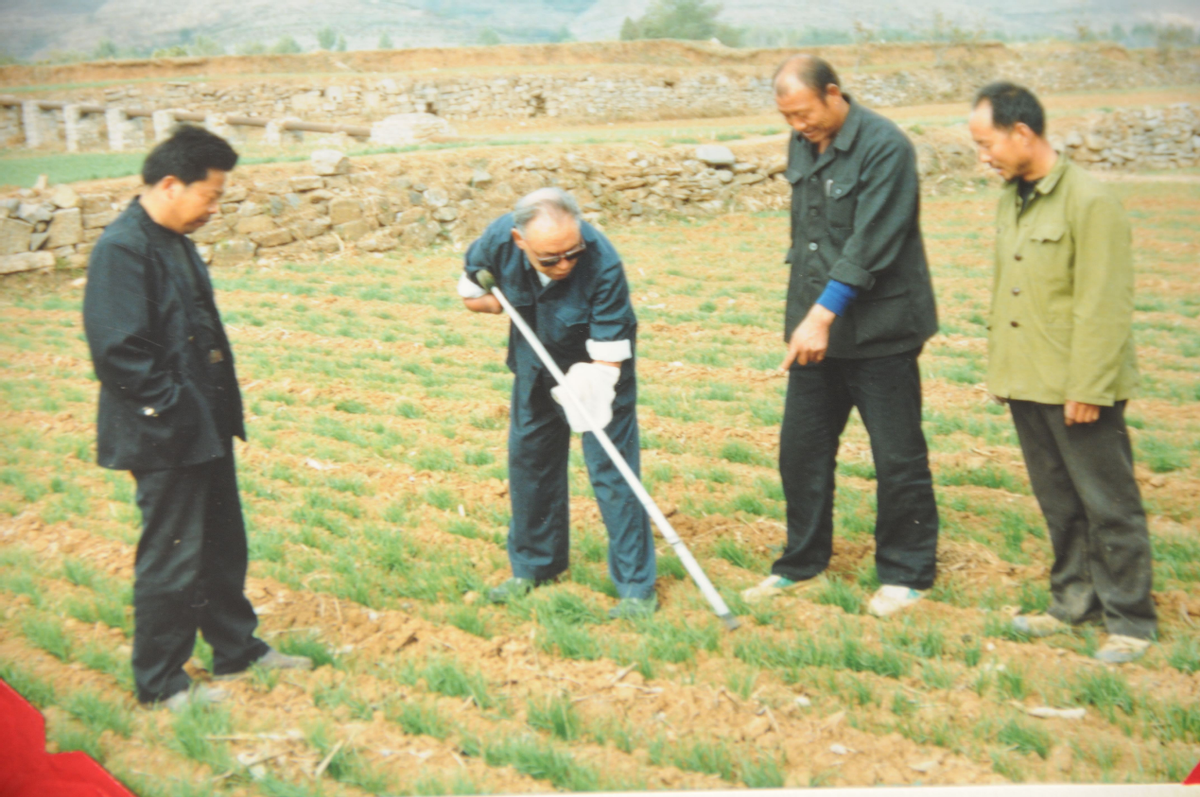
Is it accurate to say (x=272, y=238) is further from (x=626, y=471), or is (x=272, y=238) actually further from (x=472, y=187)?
(x=626, y=471)

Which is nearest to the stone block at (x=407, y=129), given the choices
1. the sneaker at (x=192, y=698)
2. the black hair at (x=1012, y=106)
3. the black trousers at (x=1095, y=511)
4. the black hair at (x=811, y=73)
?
the black hair at (x=811, y=73)

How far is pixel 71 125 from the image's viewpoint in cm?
304

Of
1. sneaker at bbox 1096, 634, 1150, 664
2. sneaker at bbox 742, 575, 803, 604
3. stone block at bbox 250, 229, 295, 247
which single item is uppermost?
stone block at bbox 250, 229, 295, 247

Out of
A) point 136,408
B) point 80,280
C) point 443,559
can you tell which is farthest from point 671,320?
point 136,408

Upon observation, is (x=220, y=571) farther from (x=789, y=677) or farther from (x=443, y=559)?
(x=789, y=677)

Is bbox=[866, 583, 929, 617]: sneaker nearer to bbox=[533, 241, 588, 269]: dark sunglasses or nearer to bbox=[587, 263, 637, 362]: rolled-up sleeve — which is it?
bbox=[587, 263, 637, 362]: rolled-up sleeve

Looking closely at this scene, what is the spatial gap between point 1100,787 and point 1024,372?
3.91ft

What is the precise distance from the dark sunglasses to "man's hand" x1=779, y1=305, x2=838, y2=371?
765 millimetres

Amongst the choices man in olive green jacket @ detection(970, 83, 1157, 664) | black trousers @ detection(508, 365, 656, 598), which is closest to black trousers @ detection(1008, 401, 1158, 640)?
man in olive green jacket @ detection(970, 83, 1157, 664)

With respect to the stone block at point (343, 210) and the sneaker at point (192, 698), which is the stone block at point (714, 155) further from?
the sneaker at point (192, 698)

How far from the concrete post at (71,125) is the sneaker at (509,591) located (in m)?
2.18

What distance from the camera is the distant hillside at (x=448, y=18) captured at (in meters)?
2.75

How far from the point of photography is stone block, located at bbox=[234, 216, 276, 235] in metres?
7.68

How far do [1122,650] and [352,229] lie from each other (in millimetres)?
7543
